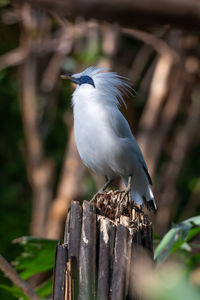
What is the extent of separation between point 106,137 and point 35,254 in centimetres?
83

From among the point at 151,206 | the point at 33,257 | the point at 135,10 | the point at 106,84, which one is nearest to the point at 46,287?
the point at 33,257

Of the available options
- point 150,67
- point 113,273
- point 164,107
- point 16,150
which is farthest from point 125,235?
point 16,150

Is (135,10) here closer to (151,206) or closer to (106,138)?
(106,138)

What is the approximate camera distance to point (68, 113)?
7602mm

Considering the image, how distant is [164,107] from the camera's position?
6.52 meters

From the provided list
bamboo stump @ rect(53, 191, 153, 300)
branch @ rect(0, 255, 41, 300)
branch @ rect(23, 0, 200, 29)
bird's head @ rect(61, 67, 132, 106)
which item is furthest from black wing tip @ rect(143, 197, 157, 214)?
branch @ rect(23, 0, 200, 29)

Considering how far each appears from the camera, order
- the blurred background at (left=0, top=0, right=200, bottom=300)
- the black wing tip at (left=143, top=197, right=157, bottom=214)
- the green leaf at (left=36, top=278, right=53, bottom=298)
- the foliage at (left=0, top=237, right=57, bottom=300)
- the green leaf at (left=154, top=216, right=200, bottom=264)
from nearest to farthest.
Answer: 1. the green leaf at (left=154, top=216, right=200, bottom=264)
2. the foliage at (left=0, top=237, right=57, bottom=300)
3. the green leaf at (left=36, top=278, right=53, bottom=298)
4. the black wing tip at (left=143, top=197, right=157, bottom=214)
5. the blurred background at (left=0, top=0, right=200, bottom=300)

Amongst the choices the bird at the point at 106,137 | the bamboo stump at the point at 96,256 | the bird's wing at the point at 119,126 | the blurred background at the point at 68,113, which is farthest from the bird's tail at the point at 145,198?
the blurred background at the point at 68,113

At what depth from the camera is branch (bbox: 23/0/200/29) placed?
0.46m

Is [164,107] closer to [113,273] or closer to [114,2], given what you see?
[113,273]

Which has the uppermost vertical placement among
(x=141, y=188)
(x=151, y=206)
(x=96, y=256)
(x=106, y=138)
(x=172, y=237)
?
(x=106, y=138)

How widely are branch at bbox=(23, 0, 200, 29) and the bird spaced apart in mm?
2306

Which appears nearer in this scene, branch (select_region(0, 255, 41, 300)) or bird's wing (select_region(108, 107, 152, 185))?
branch (select_region(0, 255, 41, 300))

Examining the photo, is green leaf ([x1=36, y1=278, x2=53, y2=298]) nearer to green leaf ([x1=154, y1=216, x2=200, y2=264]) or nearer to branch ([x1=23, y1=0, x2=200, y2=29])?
green leaf ([x1=154, y1=216, x2=200, y2=264])
